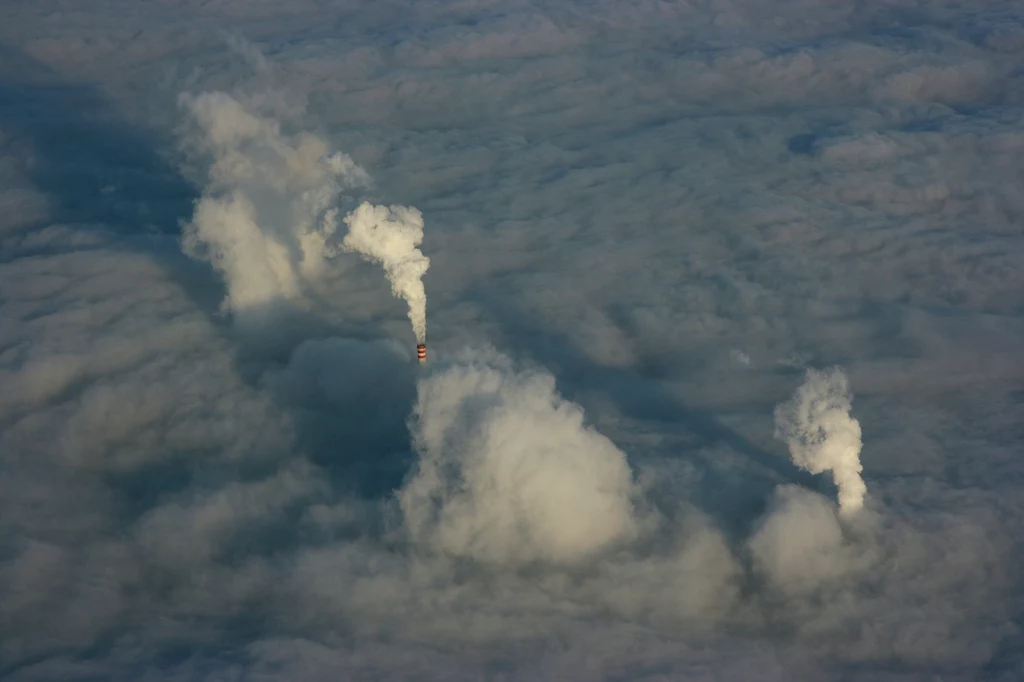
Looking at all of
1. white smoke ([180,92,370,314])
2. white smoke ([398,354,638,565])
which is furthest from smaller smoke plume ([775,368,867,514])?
white smoke ([180,92,370,314])

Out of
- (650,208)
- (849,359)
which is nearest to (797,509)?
(849,359)

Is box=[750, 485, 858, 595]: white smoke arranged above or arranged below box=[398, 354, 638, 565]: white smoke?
below

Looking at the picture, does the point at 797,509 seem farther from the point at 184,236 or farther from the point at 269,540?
the point at 184,236

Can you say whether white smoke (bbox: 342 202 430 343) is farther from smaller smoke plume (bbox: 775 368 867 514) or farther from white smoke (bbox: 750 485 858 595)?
white smoke (bbox: 750 485 858 595)

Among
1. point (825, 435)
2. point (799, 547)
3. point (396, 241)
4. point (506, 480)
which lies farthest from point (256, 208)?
point (799, 547)

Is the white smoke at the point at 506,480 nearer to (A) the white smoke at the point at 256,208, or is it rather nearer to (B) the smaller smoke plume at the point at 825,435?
(B) the smaller smoke plume at the point at 825,435

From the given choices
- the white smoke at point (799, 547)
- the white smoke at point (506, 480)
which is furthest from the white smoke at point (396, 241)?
the white smoke at point (799, 547)
